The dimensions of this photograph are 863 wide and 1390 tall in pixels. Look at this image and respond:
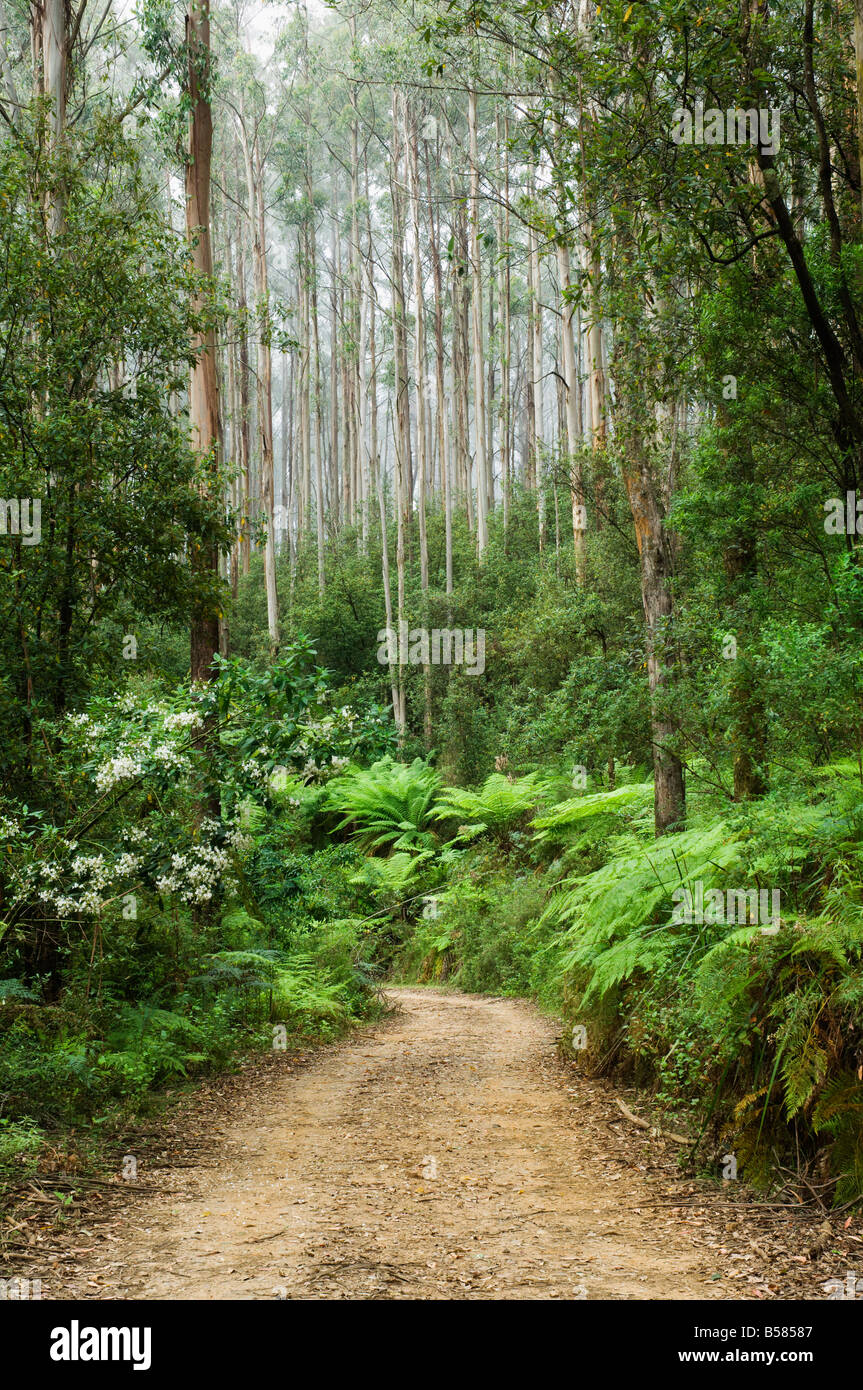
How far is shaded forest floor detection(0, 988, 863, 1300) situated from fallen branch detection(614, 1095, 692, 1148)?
0.17 ft

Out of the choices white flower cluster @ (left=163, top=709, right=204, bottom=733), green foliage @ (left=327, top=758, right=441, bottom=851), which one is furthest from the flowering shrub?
green foliage @ (left=327, top=758, right=441, bottom=851)

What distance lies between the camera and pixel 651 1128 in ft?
16.9

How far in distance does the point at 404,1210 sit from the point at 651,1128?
1.59 m

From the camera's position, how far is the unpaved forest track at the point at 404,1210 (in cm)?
336

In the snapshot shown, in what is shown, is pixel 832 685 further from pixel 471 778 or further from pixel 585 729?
pixel 471 778

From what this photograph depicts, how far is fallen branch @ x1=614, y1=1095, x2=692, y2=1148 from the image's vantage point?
4.80m

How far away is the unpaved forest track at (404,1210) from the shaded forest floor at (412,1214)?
12mm

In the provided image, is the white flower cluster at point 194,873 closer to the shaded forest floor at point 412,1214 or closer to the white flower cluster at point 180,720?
the white flower cluster at point 180,720

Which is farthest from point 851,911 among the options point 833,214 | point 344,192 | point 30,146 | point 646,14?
point 344,192

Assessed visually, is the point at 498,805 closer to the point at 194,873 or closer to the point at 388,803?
the point at 388,803

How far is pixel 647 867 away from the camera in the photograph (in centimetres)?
631

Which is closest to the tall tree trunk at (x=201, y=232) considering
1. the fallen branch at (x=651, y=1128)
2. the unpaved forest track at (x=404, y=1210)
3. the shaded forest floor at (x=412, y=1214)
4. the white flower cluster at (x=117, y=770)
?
the white flower cluster at (x=117, y=770)

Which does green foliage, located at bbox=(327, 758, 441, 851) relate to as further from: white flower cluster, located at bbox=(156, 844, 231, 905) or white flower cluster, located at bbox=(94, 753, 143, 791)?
white flower cluster, located at bbox=(94, 753, 143, 791)

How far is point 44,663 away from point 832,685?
17.1 ft
